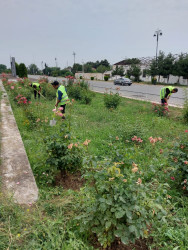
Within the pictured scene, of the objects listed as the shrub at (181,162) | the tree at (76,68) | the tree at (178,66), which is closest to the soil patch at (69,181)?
the shrub at (181,162)

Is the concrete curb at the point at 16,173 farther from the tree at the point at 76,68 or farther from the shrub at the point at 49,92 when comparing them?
the tree at the point at 76,68

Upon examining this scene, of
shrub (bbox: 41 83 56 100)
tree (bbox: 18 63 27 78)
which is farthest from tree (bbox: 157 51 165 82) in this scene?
shrub (bbox: 41 83 56 100)

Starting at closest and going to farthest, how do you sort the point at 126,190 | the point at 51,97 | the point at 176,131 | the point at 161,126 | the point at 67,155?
the point at 126,190
the point at 67,155
the point at 176,131
the point at 161,126
the point at 51,97

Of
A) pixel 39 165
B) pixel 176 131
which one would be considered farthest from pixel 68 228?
Answer: pixel 176 131

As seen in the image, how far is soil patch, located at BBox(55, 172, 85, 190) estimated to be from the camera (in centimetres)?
283

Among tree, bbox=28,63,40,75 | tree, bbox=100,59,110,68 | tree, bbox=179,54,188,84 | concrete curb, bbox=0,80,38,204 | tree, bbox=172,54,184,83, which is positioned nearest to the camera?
concrete curb, bbox=0,80,38,204

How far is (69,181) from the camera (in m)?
2.91

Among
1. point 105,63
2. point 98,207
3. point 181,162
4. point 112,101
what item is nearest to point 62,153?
point 98,207

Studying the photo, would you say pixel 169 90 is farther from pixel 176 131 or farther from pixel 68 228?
pixel 68 228

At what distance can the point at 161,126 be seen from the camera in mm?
6039

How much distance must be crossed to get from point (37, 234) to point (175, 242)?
129 centimetres

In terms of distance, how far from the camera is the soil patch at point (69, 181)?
2826 millimetres

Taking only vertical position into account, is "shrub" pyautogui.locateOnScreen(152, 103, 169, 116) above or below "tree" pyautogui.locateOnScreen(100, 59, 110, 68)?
below

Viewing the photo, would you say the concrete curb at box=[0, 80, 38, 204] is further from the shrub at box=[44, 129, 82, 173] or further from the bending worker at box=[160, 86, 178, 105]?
the bending worker at box=[160, 86, 178, 105]
